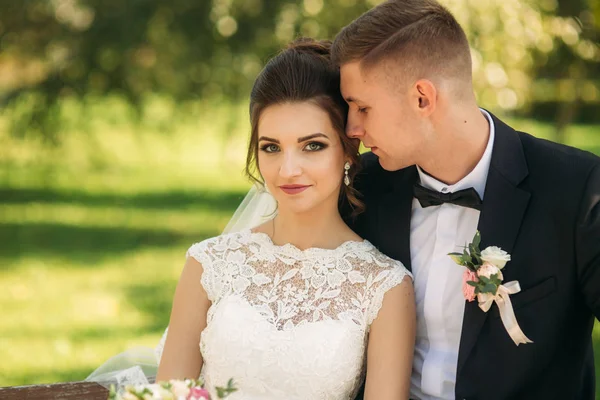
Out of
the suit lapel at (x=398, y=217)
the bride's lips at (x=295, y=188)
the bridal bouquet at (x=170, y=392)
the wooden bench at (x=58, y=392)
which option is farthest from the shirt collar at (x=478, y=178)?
the wooden bench at (x=58, y=392)

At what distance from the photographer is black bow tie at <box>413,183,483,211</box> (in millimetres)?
3469

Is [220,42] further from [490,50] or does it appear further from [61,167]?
[61,167]

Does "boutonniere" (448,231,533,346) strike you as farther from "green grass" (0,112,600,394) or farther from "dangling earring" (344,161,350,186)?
"green grass" (0,112,600,394)

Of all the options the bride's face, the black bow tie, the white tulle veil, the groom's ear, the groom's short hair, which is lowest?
the white tulle veil

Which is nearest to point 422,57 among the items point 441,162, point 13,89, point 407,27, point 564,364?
point 407,27

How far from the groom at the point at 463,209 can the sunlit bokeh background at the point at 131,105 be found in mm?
3904

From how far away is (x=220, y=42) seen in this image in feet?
34.7

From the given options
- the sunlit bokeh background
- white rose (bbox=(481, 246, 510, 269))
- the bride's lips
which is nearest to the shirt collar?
white rose (bbox=(481, 246, 510, 269))

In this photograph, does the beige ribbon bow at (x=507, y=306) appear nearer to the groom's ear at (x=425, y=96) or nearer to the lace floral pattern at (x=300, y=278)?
the lace floral pattern at (x=300, y=278)

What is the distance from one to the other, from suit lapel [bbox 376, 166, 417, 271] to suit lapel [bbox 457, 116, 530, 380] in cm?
36

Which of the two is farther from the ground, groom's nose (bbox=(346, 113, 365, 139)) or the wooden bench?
groom's nose (bbox=(346, 113, 365, 139))

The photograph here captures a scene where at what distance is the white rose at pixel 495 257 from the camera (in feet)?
10.7

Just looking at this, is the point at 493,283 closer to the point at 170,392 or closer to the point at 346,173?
the point at 346,173

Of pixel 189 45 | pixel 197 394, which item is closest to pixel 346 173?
pixel 197 394
